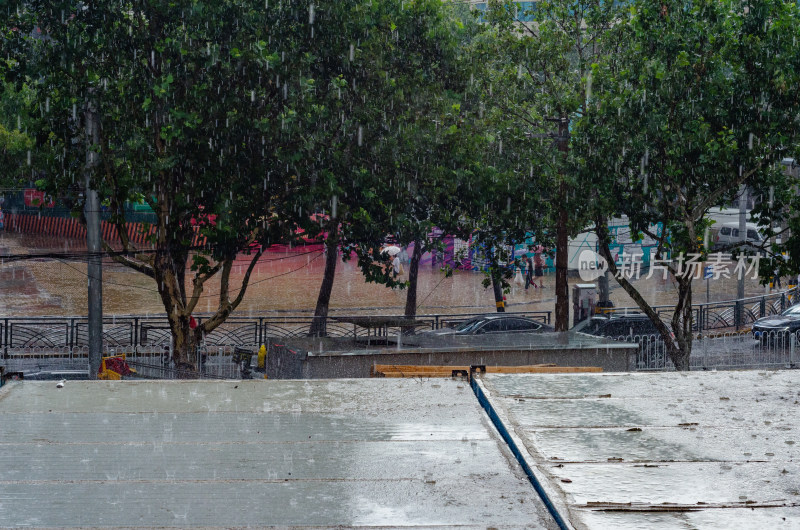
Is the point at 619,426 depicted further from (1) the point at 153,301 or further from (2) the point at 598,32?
(1) the point at 153,301

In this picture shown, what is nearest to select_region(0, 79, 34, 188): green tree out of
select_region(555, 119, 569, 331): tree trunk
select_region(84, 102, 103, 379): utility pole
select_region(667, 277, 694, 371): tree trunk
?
select_region(84, 102, 103, 379): utility pole

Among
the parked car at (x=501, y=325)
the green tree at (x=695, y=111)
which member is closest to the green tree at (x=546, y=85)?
the parked car at (x=501, y=325)

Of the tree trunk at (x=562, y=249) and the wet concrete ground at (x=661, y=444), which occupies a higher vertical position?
the tree trunk at (x=562, y=249)

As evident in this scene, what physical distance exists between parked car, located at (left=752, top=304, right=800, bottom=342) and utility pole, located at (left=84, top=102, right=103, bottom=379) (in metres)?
17.8

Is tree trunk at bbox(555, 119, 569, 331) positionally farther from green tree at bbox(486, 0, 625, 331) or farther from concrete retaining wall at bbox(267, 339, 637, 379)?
concrete retaining wall at bbox(267, 339, 637, 379)

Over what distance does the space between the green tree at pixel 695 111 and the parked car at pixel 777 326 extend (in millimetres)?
8176

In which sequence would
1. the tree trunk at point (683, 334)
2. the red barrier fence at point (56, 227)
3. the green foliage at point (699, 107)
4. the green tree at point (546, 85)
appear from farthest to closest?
the red barrier fence at point (56, 227), the green tree at point (546, 85), the tree trunk at point (683, 334), the green foliage at point (699, 107)

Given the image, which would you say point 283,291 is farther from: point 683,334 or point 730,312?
point 683,334

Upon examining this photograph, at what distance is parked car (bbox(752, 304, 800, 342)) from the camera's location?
2438 cm

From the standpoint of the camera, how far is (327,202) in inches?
750

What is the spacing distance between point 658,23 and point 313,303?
1971 centimetres

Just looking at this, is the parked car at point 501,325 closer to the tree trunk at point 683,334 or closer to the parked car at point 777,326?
the parked car at point 777,326

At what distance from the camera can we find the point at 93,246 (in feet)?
55.5

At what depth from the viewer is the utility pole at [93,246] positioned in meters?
16.7
